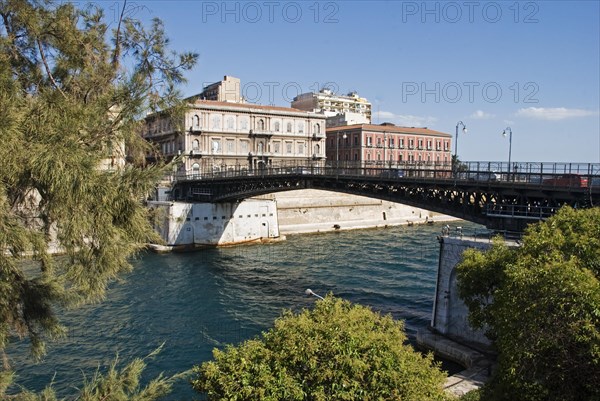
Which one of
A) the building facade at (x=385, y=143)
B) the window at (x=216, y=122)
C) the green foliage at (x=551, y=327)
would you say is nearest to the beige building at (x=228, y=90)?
the building facade at (x=385, y=143)

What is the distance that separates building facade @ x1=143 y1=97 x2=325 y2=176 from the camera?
65625 mm

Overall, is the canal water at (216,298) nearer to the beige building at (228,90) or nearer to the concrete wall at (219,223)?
the concrete wall at (219,223)

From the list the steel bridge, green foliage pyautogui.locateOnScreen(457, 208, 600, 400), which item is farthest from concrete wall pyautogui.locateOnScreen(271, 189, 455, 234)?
green foliage pyautogui.locateOnScreen(457, 208, 600, 400)

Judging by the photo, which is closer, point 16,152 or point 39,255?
point 16,152

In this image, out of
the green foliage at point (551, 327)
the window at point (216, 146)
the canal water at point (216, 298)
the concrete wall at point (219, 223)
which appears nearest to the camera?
the green foliage at point (551, 327)

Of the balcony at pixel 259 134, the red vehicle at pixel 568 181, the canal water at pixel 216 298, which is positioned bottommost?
the canal water at pixel 216 298

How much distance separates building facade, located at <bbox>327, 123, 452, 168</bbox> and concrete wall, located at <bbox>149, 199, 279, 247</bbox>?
28.0 metres

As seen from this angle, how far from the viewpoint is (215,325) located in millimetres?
24281

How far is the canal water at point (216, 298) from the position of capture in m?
19.8

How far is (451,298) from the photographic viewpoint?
856 inches

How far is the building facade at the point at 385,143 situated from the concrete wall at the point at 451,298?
5613cm

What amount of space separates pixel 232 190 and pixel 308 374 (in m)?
41.6

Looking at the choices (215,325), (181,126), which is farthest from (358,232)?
(181,126)

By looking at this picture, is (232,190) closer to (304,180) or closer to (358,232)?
(304,180)
